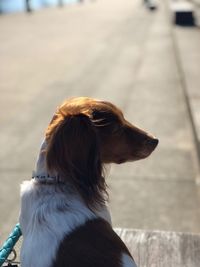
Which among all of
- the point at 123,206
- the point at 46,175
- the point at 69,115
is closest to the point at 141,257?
the point at 46,175

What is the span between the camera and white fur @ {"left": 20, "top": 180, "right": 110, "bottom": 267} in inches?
101

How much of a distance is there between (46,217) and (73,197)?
0.61 ft

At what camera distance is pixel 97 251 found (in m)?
2.53

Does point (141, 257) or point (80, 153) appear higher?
point (80, 153)

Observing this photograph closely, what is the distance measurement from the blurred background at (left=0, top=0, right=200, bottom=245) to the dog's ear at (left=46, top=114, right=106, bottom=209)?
9.27ft

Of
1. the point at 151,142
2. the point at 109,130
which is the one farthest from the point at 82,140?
the point at 151,142

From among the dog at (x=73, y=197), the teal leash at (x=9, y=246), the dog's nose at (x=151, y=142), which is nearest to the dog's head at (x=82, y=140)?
the dog at (x=73, y=197)

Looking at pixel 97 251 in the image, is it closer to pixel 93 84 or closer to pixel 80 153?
pixel 80 153

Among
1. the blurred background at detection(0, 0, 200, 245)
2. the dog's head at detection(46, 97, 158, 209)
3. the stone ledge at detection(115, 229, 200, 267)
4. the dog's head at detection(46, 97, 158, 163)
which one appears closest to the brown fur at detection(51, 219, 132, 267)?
the dog's head at detection(46, 97, 158, 209)

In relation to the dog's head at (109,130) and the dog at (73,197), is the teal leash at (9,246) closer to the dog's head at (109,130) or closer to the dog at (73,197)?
the dog at (73,197)

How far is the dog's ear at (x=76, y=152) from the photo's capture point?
2.62 meters

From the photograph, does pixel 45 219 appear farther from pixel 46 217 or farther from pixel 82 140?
pixel 82 140

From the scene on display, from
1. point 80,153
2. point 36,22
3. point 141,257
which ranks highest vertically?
point 80,153

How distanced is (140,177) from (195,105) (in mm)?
2115
